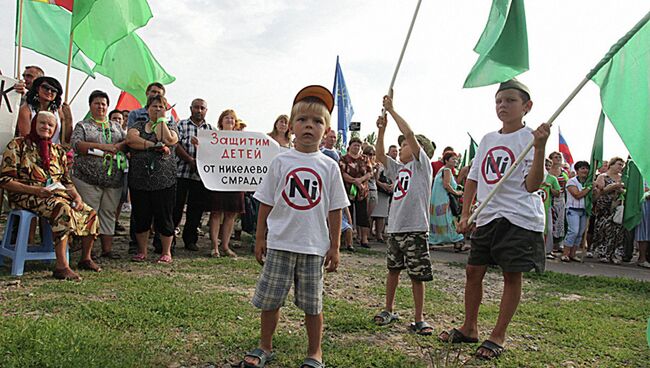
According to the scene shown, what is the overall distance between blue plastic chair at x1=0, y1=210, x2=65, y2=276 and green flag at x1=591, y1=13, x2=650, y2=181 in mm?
5313

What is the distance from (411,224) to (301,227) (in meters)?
1.38

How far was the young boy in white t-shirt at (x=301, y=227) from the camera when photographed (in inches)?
125

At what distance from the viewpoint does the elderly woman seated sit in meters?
5.13

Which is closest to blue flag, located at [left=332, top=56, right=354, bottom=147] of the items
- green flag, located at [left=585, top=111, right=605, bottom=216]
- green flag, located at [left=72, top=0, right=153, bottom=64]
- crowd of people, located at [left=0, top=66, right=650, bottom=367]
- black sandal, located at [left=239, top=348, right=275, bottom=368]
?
crowd of people, located at [left=0, top=66, right=650, bottom=367]

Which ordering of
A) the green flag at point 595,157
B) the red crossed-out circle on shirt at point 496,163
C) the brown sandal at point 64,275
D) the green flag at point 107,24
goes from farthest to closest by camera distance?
1. the green flag at point 595,157
2. the green flag at point 107,24
3. the brown sandal at point 64,275
4. the red crossed-out circle on shirt at point 496,163

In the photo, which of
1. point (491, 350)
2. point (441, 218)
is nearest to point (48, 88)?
point (491, 350)

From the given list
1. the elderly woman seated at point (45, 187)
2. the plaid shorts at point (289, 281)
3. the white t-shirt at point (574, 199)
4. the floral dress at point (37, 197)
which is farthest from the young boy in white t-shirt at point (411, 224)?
the white t-shirt at point (574, 199)

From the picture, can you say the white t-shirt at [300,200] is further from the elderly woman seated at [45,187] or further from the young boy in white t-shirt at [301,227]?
the elderly woman seated at [45,187]

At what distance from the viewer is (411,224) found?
4.23 m

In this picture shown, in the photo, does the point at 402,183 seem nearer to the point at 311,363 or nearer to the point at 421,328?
the point at 421,328

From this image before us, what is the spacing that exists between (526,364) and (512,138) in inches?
65.2

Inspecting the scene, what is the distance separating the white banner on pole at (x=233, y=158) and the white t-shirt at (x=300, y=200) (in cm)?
408

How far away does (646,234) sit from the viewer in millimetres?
9688

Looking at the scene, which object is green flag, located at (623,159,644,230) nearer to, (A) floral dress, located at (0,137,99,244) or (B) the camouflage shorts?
(B) the camouflage shorts
